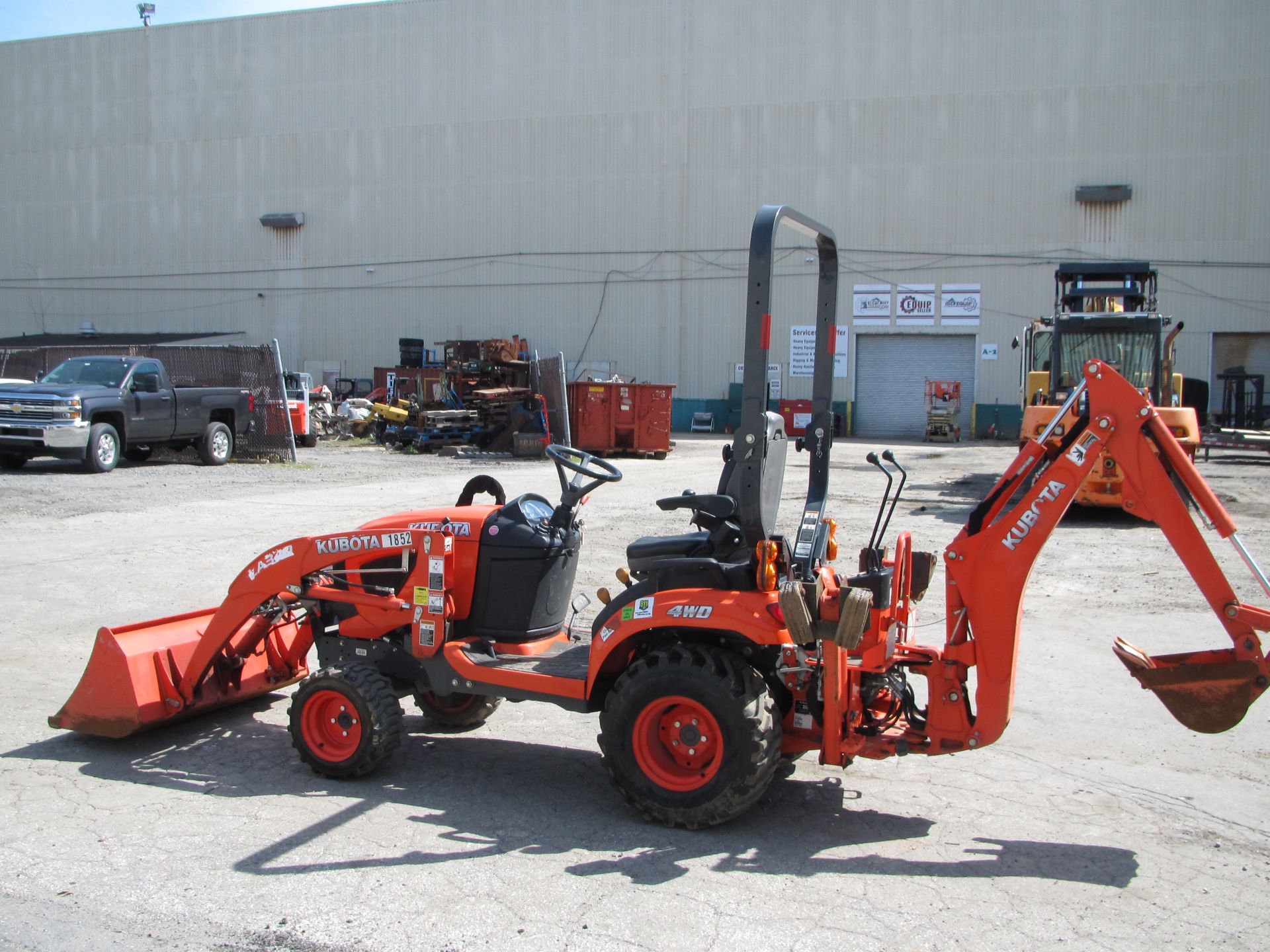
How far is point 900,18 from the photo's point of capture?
34906 mm

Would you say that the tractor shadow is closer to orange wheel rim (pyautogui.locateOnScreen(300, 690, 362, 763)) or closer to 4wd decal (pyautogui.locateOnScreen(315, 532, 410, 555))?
orange wheel rim (pyautogui.locateOnScreen(300, 690, 362, 763))

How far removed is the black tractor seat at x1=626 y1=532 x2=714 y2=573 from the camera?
16.1ft

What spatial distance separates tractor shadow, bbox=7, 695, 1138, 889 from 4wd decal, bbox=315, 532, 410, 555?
108 cm

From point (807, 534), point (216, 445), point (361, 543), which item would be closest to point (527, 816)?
point (361, 543)

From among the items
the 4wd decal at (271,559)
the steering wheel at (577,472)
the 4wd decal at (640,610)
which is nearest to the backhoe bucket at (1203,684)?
the 4wd decal at (640,610)

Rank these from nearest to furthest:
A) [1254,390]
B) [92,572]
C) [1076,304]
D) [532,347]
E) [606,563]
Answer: [92,572] → [606,563] → [1076,304] → [1254,390] → [532,347]

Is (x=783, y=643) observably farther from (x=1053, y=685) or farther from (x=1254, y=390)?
(x=1254, y=390)

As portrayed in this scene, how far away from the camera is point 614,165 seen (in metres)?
37.6

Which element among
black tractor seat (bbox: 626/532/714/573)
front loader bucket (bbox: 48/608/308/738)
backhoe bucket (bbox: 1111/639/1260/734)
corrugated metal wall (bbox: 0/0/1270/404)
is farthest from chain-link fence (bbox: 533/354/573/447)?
backhoe bucket (bbox: 1111/639/1260/734)

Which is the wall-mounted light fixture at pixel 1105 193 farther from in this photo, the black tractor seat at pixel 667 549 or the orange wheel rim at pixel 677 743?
the orange wheel rim at pixel 677 743

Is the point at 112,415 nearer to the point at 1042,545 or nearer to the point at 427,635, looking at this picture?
the point at 427,635

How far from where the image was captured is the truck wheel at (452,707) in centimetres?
602

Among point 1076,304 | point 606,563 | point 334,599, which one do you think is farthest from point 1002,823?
point 1076,304

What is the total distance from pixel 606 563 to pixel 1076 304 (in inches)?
441
